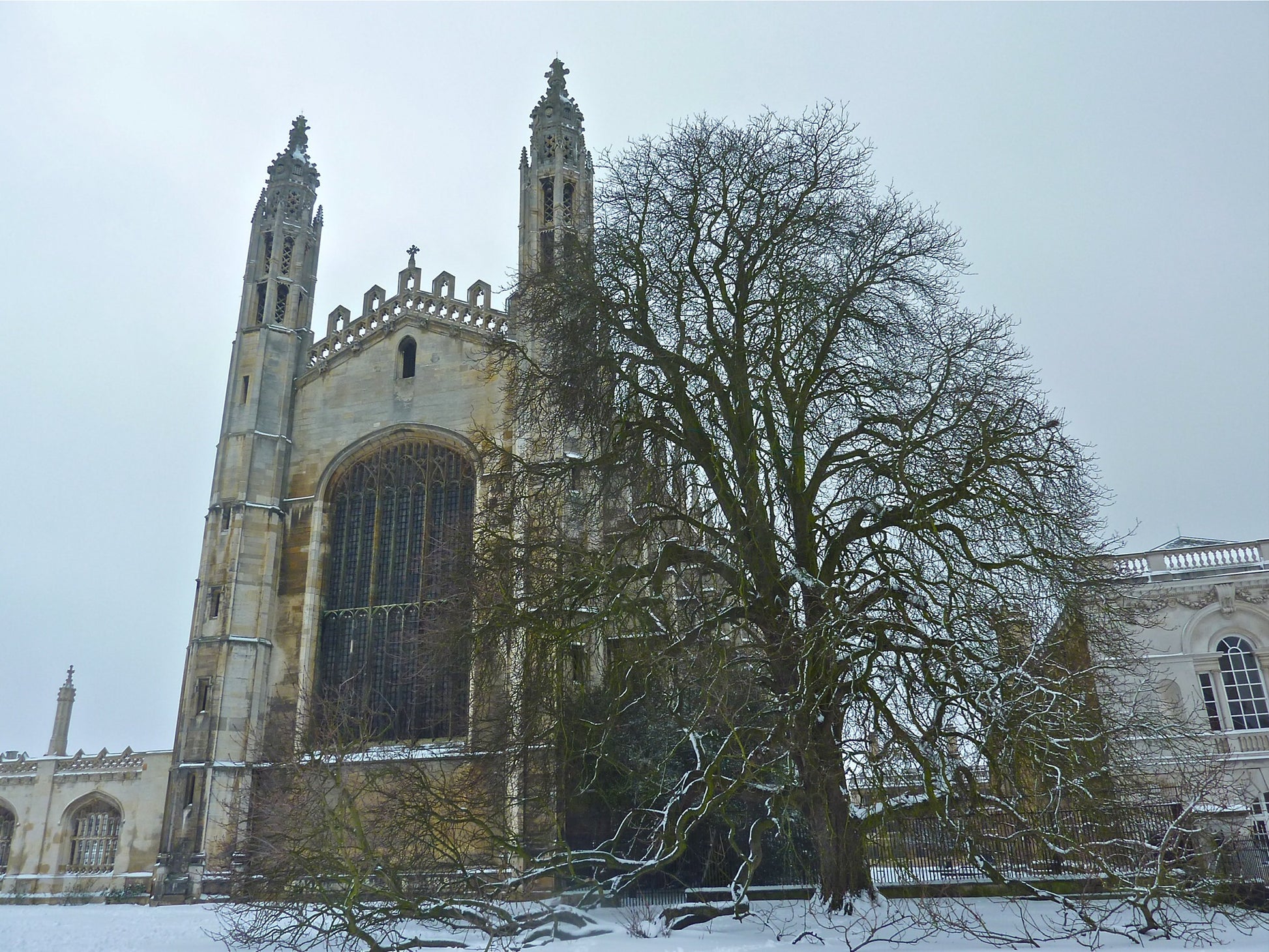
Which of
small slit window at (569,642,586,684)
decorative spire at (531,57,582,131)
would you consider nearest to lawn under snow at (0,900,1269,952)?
small slit window at (569,642,586,684)

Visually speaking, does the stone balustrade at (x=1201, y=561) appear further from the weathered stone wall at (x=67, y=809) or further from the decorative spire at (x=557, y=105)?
the weathered stone wall at (x=67, y=809)

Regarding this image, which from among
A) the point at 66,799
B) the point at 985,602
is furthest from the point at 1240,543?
the point at 66,799

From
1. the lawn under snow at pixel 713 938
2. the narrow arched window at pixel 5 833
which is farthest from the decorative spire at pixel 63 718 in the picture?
the lawn under snow at pixel 713 938

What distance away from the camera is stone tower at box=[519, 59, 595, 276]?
24984 mm

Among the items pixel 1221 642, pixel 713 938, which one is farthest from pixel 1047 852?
pixel 1221 642

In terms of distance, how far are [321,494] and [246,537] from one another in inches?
76.8

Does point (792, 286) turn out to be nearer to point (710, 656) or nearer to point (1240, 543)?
point (710, 656)

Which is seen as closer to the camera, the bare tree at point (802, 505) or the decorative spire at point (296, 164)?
the bare tree at point (802, 505)

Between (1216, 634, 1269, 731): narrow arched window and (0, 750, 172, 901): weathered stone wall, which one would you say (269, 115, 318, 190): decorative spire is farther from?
(1216, 634, 1269, 731): narrow arched window

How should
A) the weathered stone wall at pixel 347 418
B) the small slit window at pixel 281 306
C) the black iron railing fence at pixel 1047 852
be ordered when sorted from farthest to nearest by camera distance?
the small slit window at pixel 281 306 → the weathered stone wall at pixel 347 418 → the black iron railing fence at pixel 1047 852

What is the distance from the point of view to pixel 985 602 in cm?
1009

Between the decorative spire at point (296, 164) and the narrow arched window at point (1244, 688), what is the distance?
25555 millimetres

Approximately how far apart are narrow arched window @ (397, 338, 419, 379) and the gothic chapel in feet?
0.11

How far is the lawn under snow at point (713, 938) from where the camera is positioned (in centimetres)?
917
